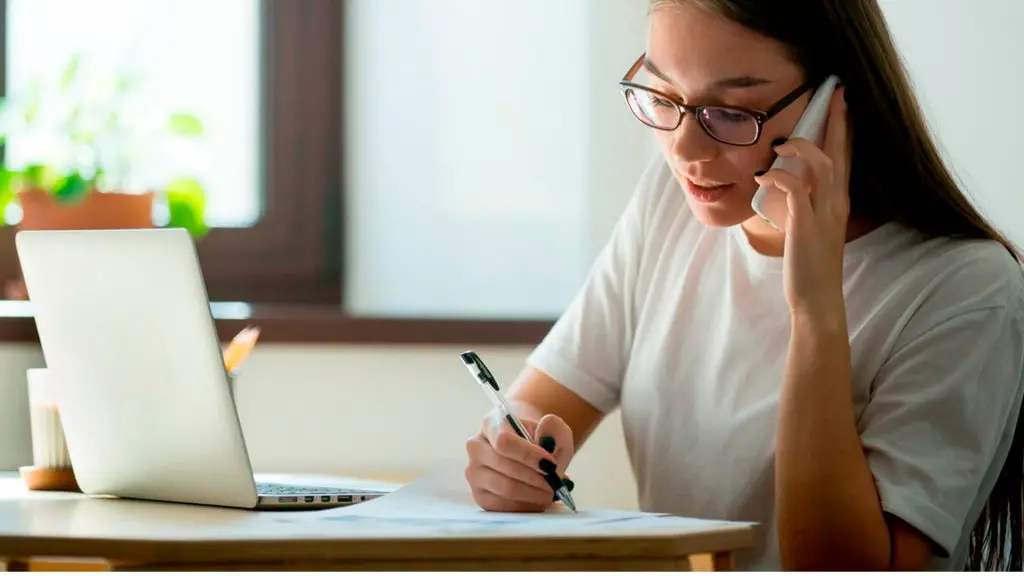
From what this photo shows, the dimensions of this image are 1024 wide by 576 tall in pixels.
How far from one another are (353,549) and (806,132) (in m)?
0.65

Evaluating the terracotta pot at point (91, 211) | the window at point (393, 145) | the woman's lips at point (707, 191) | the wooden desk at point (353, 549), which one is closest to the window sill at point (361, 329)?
the window at point (393, 145)

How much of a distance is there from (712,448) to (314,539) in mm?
648

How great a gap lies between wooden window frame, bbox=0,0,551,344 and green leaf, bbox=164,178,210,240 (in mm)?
115

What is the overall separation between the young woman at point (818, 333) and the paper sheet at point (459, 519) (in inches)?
1.6

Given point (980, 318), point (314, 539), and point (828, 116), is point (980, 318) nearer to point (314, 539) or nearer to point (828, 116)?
point (828, 116)

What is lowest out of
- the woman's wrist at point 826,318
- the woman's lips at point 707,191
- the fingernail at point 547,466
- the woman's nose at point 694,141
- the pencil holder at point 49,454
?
the pencil holder at point 49,454

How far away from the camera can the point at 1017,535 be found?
1296mm

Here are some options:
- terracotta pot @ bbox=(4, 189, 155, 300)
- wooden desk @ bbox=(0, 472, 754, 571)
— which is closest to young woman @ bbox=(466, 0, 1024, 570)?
wooden desk @ bbox=(0, 472, 754, 571)

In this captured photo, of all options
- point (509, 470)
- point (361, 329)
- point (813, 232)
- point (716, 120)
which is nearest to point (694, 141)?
point (716, 120)

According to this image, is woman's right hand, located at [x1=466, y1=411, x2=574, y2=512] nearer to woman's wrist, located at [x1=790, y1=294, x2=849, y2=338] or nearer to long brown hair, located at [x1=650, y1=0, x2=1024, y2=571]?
woman's wrist, located at [x1=790, y1=294, x2=849, y2=338]

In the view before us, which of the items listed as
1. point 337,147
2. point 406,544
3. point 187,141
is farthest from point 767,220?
point 187,141

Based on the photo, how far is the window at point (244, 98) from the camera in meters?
2.35

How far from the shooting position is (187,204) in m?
2.23

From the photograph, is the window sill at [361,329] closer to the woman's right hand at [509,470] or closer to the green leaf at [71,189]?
the green leaf at [71,189]
